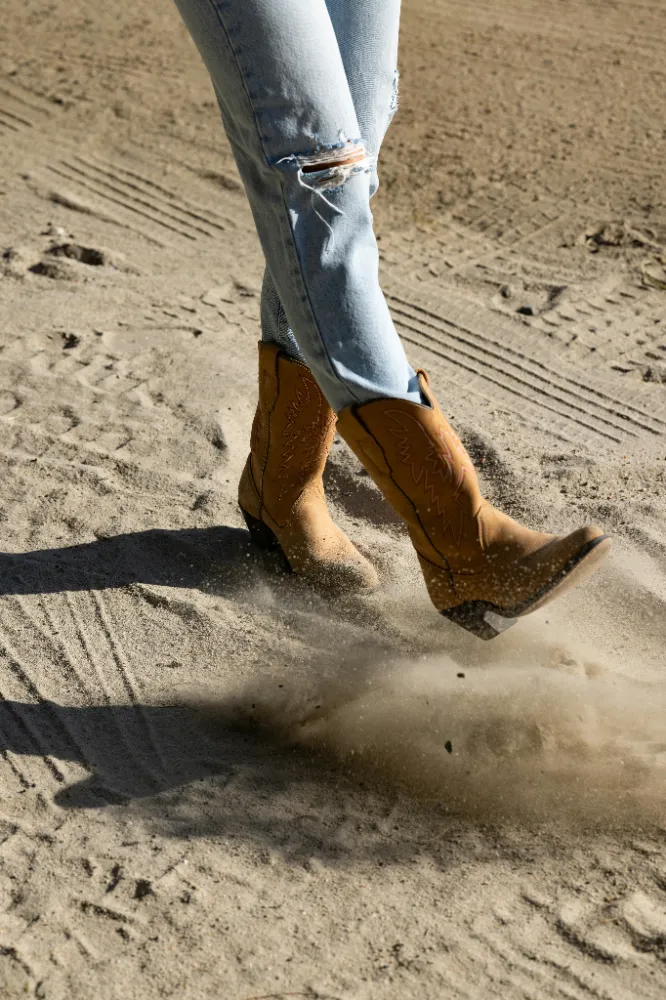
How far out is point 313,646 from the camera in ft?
8.66

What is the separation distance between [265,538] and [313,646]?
39cm

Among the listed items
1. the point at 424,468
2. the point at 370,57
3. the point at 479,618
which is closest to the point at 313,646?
the point at 479,618

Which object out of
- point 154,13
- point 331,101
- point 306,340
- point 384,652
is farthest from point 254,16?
point 154,13

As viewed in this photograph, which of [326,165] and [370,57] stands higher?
[370,57]

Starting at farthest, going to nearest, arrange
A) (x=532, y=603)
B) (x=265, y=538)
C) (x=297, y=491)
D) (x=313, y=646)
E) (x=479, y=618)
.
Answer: (x=265, y=538)
(x=297, y=491)
(x=313, y=646)
(x=479, y=618)
(x=532, y=603)

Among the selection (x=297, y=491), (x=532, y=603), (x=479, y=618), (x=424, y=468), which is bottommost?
(x=297, y=491)

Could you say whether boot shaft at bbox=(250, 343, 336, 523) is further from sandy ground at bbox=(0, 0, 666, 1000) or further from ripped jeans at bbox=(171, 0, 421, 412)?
ripped jeans at bbox=(171, 0, 421, 412)

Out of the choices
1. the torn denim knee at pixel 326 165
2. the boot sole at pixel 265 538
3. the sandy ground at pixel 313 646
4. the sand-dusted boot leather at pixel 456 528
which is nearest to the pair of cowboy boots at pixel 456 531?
the sand-dusted boot leather at pixel 456 528

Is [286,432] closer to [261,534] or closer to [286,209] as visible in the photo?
[261,534]

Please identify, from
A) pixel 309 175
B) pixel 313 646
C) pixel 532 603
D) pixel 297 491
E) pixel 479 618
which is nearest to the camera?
pixel 309 175

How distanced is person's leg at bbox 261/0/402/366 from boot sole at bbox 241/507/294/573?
761mm

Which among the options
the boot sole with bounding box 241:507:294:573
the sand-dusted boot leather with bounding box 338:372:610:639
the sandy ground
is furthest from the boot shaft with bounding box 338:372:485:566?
the boot sole with bounding box 241:507:294:573

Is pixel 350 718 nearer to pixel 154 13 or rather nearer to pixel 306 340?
pixel 306 340

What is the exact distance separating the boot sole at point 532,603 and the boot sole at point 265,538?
0.66m
